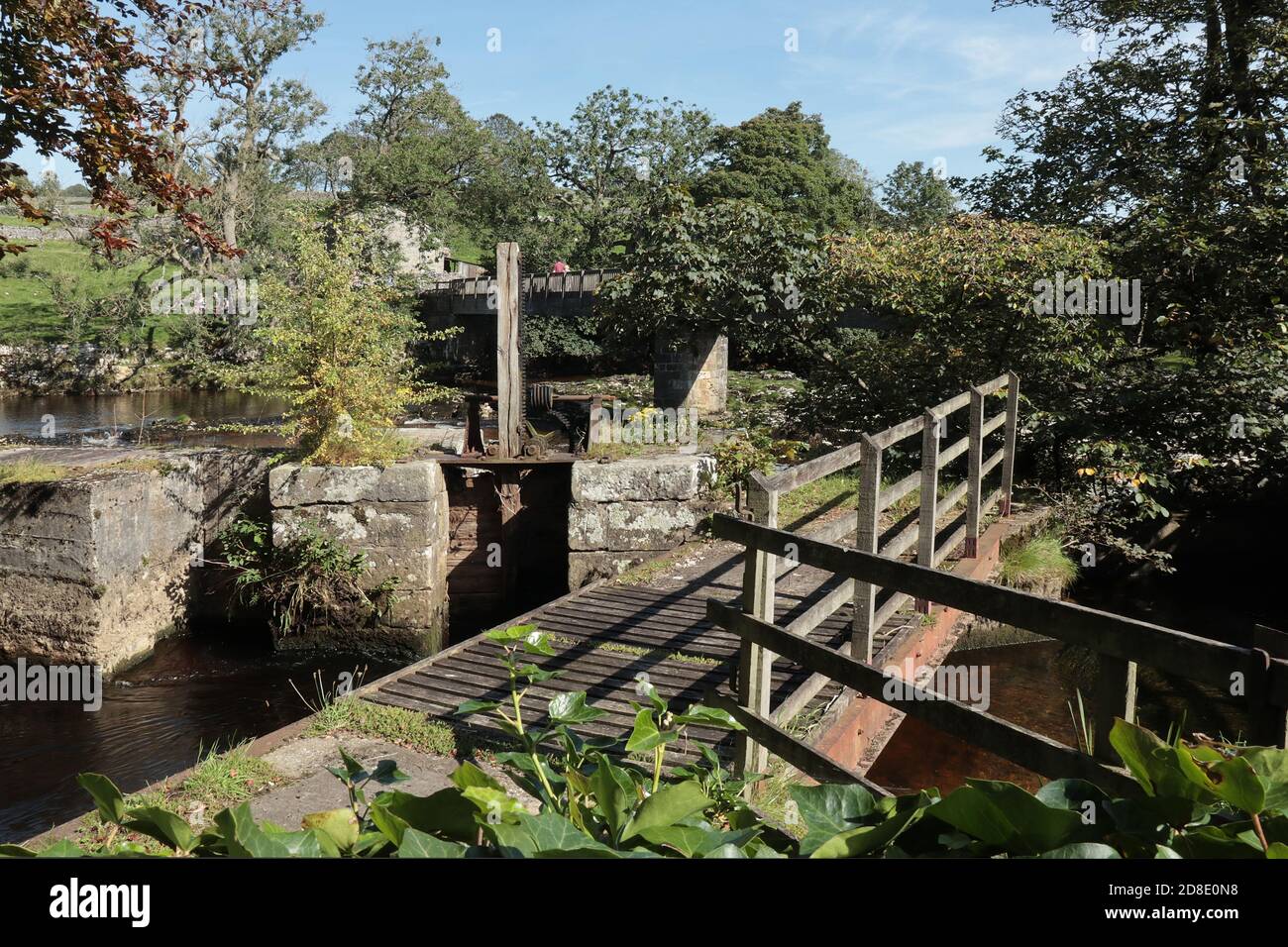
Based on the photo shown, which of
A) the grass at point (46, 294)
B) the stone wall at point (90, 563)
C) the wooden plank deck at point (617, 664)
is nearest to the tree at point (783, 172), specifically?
the grass at point (46, 294)

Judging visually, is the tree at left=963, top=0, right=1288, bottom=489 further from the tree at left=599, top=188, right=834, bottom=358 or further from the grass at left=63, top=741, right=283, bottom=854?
the grass at left=63, top=741, right=283, bottom=854

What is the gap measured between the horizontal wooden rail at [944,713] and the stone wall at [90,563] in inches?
253

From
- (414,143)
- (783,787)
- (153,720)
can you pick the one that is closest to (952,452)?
(783,787)

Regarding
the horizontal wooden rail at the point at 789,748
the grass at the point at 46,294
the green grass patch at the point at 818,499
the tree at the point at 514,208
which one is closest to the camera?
the horizontal wooden rail at the point at 789,748

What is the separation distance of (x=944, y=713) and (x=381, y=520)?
6.81m

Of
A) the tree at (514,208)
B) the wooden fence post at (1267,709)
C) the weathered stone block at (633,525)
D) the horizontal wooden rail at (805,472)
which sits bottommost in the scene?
the weathered stone block at (633,525)

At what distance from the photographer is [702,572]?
7.64 metres

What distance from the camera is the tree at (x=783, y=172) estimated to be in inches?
1300

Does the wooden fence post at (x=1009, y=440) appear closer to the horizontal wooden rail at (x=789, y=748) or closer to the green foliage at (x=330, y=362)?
the green foliage at (x=330, y=362)

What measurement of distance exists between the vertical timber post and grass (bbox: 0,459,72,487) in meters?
3.92

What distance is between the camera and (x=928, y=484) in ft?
20.3

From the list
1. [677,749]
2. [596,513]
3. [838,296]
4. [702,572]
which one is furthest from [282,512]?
[838,296]

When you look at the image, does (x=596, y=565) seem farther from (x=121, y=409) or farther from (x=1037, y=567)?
(x=121, y=409)
